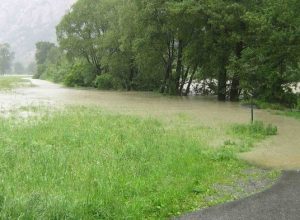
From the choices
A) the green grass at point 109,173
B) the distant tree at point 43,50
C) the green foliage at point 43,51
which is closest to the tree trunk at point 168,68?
the green grass at point 109,173

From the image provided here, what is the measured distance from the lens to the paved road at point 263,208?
720cm

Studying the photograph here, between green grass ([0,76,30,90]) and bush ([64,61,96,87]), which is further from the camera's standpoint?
bush ([64,61,96,87])

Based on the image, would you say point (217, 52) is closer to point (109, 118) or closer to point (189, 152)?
point (109, 118)

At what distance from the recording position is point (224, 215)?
23.9 ft

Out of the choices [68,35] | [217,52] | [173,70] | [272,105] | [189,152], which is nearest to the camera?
[189,152]

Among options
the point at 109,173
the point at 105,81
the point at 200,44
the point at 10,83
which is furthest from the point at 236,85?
the point at 10,83

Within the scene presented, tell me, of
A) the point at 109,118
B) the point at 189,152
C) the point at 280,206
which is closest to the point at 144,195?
the point at 280,206

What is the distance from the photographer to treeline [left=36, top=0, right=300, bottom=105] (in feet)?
82.5

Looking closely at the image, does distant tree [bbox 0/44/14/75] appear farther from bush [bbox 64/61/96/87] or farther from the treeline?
the treeline

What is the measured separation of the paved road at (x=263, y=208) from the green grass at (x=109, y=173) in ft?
1.26

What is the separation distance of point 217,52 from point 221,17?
10.3 feet

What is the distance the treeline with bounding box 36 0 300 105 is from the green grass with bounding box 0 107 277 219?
395 inches

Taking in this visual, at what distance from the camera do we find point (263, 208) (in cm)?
761

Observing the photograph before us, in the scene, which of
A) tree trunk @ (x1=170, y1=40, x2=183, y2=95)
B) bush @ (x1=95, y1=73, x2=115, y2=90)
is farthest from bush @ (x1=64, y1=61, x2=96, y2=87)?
tree trunk @ (x1=170, y1=40, x2=183, y2=95)
